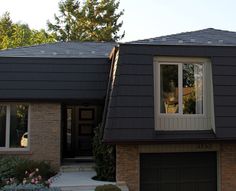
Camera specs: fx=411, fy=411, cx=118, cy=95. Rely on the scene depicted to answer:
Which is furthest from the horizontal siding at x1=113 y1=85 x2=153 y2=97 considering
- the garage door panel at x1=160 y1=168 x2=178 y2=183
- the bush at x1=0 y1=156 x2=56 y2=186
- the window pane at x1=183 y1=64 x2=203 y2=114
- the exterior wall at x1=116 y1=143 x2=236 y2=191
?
the bush at x1=0 y1=156 x2=56 y2=186

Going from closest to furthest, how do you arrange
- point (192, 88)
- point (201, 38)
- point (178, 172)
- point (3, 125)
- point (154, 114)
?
point (154, 114), point (192, 88), point (178, 172), point (3, 125), point (201, 38)

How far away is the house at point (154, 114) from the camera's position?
509 inches

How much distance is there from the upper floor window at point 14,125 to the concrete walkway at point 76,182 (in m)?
2.23

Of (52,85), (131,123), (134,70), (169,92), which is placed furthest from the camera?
(52,85)

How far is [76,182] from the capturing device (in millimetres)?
13352

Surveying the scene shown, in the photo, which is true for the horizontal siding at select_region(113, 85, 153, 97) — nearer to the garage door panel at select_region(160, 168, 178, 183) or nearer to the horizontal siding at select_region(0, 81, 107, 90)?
the garage door panel at select_region(160, 168, 178, 183)

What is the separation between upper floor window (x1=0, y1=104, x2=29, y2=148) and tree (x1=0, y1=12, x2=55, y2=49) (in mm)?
30856

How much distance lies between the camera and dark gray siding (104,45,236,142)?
1266 centimetres

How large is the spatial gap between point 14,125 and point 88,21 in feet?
101

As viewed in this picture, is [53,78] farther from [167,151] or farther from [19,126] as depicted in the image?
[167,151]

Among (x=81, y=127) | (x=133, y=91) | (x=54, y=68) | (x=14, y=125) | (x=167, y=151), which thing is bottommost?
(x=167, y=151)

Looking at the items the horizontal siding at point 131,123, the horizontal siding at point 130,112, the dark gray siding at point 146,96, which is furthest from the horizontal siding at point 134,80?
the horizontal siding at point 131,123

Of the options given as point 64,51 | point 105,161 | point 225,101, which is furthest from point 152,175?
point 64,51

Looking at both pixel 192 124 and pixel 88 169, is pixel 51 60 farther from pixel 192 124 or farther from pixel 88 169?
pixel 192 124
